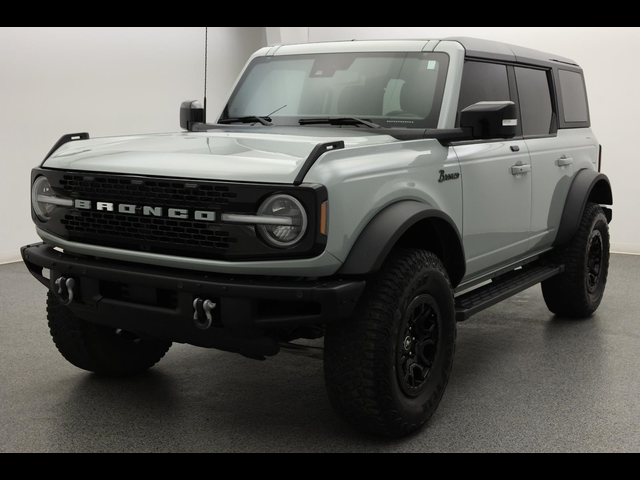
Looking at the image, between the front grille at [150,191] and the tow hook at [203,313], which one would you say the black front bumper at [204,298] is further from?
the front grille at [150,191]

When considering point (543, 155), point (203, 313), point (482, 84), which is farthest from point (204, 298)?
point (543, 155)

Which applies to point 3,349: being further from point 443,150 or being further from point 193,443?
point 443,150

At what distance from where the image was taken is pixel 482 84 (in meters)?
4.10

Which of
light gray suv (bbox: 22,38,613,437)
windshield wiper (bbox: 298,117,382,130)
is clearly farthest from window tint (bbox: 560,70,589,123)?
windshield wiper (bbox: 298,117,382,130)

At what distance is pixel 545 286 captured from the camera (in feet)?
17.4

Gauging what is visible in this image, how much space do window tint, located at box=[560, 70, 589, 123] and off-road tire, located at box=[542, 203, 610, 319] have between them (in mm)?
645

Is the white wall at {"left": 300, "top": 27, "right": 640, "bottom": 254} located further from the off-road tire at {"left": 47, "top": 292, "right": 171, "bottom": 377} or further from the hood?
the off-road tire at {"left": 47, "top": 292, "right": 171, "bottom": 377}

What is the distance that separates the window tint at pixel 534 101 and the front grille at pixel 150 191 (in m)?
2.40

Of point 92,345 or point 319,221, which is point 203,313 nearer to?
point 319,221

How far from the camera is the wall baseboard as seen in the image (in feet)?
27.7

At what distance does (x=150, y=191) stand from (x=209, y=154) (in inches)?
10.7

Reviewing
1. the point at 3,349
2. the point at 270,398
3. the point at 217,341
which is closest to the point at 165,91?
the point at 3,349

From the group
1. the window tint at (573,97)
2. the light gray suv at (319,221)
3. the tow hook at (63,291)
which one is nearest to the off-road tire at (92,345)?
the light gray suv at (319,221)

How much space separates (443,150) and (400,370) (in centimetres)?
108
